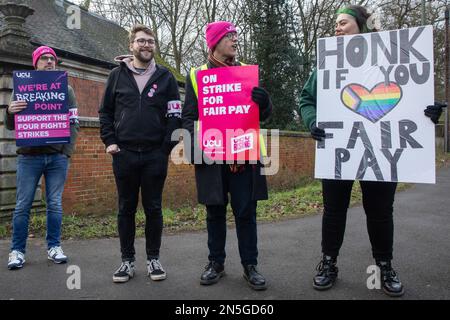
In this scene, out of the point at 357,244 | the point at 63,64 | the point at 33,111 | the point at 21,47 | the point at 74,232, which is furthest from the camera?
the point at 63,64

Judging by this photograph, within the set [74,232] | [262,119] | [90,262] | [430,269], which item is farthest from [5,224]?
[430,269]

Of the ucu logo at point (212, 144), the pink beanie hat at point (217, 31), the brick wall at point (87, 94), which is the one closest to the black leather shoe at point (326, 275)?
the ucu logo at point (212, 144)

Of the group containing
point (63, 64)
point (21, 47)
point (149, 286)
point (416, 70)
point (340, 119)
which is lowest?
point (149, 286)

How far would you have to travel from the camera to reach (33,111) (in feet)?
13.9

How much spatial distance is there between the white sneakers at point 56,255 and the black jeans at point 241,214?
1645 millimetres

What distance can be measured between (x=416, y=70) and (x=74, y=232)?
15.7 ft

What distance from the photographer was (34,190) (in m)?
4.25

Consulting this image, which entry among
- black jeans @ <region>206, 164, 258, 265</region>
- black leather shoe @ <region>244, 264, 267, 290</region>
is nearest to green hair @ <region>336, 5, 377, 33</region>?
black jeans @ <region>206, 164, 258, 265</region>

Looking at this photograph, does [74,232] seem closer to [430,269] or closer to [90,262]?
[90,262]

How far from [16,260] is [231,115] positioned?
8.40ft

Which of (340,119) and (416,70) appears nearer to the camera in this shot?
(416,70)

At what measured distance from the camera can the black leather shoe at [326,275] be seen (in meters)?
3.33

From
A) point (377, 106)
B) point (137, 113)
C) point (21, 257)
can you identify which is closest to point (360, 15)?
point (377, 106)

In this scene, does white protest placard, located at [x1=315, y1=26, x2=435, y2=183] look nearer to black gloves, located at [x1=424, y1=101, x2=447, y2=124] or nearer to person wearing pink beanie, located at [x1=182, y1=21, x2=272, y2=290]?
black gloves, located at [x1=424, y1=101, x2=447, y2=124]
